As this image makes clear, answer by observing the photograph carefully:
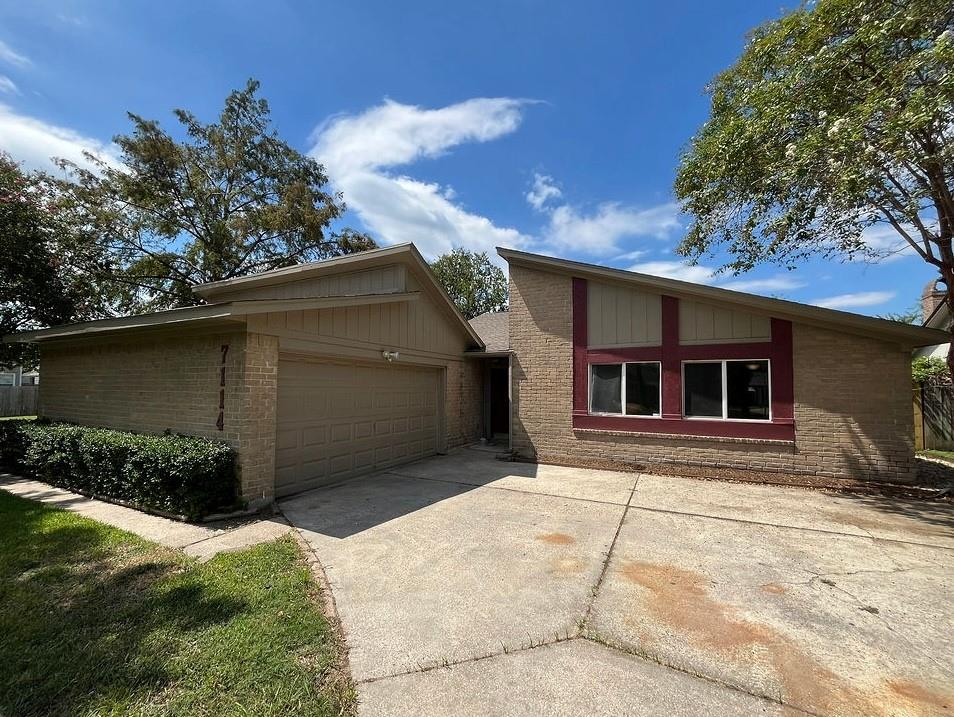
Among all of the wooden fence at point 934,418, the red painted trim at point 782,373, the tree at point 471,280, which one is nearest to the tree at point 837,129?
the red painted trim at point 782,373

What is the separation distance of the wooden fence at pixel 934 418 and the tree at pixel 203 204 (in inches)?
857

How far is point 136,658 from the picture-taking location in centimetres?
267

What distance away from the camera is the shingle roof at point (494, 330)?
1259 centimetres

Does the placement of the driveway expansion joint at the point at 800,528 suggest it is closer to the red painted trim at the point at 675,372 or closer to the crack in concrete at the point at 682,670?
the red painted trim at the point at 675,372

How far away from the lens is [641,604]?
347cm

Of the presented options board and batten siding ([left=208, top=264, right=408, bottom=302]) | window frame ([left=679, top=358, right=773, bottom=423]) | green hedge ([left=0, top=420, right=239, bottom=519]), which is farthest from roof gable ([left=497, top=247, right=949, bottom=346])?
green hedge ([left=0, top=420, right=239, bottom=519])

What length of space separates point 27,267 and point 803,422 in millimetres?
19270

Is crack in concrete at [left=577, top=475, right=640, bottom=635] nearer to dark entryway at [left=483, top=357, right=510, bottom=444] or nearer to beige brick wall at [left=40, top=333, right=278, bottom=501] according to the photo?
beige brick wall at [left=40, top=333, right=278, bottom=501]

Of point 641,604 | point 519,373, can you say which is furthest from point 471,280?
point 641,604

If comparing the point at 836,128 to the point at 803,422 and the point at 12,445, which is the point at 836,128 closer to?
the point at 803,422

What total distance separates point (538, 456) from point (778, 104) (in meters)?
8.24

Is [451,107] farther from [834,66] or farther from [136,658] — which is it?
[136,658]

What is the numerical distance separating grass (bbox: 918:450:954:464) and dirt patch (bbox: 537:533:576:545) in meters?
10.5

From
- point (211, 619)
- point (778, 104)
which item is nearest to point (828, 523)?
point (778, 104)
